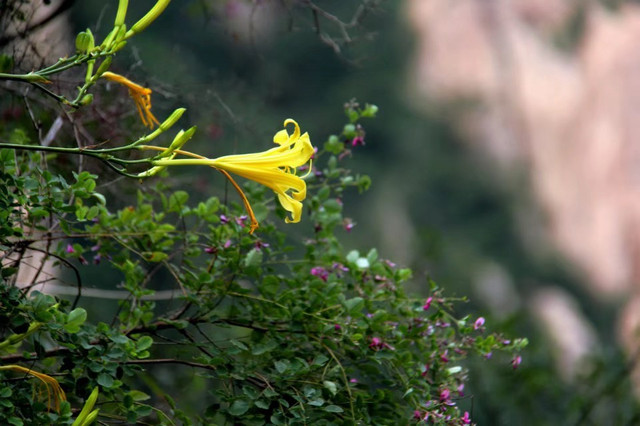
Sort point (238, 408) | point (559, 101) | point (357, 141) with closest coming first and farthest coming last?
point (238, 408) < point (357, 141) < point (559, 101)

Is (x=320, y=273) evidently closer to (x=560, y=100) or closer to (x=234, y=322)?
(x=234, y=322)

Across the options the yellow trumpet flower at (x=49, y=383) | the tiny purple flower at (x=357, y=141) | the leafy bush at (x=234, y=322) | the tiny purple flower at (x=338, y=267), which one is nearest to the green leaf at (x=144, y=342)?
the leafy bush at (x=234, y=322)

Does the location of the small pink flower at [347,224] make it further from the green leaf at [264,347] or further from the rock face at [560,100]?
the rock face at [560,100]

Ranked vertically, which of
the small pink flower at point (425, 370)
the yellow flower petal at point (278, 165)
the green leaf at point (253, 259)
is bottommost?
the small pink flower at point (425, 370)

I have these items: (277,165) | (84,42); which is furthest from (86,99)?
(277,165)

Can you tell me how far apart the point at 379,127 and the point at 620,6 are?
313 cm

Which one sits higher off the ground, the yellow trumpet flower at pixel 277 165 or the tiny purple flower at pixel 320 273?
the yellow trumpet flower at pixel 277 165

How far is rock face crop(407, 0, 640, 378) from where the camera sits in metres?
9.11

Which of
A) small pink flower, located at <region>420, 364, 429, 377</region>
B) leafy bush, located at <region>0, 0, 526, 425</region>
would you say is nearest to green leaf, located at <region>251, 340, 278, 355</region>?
leafy bush, located at <region>0, 0, 526, 425</region>

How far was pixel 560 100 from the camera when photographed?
30.9 feet

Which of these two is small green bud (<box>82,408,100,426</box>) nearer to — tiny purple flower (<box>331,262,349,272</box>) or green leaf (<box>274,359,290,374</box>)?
green leaf (<box>274,359,290,374</box>)

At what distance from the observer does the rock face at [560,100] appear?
9.11 metres

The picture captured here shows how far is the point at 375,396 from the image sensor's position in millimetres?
1302

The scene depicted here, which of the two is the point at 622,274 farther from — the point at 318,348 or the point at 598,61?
the point at 318,348
